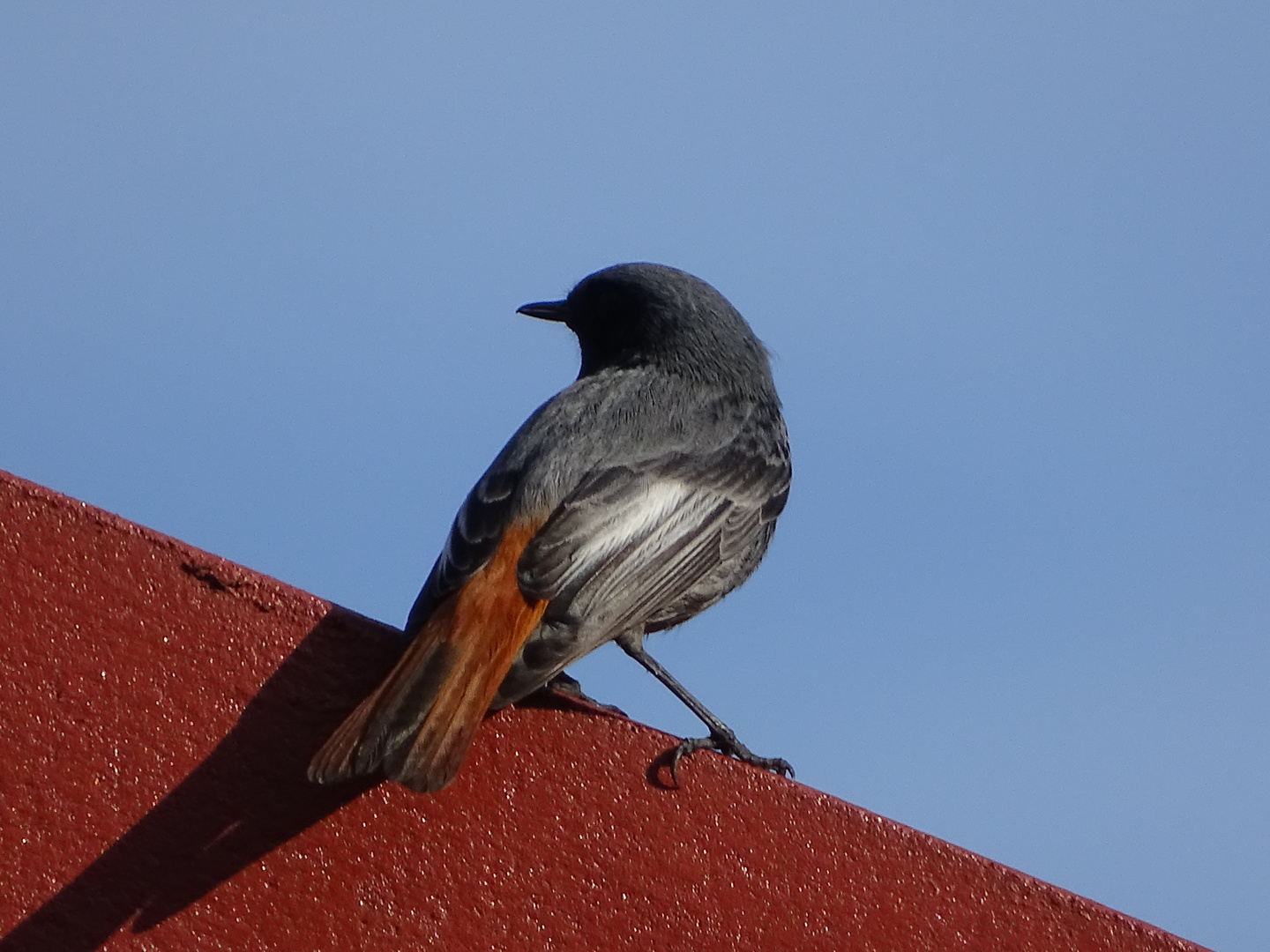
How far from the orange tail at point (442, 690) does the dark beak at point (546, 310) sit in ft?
8.71

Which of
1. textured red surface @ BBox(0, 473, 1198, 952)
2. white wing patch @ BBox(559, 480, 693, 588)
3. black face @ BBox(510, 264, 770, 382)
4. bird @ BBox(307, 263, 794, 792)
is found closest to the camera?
textured red surface @ BBox(0, 473, 1198, 952)

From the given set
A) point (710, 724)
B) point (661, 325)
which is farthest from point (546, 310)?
point (710, 724)

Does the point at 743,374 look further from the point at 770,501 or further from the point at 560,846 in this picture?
the point at 560,846

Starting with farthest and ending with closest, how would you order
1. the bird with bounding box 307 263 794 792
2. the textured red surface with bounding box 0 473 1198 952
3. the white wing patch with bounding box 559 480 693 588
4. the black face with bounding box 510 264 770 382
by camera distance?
the black face with bounding box 510 264 770 382 → the white wing patch with bounding box 559 480 693 588 → the bird with bounding box 307 263 794 792 → the textured red surface with bounding box 0 473 1198 952

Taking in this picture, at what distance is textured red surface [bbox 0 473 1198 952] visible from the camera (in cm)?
266

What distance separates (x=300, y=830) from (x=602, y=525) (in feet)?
5.22

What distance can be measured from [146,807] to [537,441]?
2032 millimetres

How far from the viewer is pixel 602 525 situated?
162 inches

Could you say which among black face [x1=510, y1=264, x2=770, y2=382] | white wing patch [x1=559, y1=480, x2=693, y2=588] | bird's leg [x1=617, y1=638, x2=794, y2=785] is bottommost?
bird's leg [x1=617, y1=638, x2=794, y2=785]

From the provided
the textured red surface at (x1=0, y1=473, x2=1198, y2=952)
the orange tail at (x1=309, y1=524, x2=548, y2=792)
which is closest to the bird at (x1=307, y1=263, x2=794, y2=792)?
the orange tail at (x1=309, y1=524, x2=548, y2=792)

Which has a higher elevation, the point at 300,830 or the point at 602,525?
the point at 602,525

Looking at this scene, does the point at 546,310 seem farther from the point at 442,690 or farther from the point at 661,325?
the point at 442,690

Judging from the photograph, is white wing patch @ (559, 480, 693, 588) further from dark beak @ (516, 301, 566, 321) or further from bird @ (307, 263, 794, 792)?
dark beak @ (516, 301, 566, 321)

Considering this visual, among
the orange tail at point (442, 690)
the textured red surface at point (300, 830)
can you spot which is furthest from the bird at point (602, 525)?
the textured red surface at point (300, 830)
